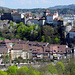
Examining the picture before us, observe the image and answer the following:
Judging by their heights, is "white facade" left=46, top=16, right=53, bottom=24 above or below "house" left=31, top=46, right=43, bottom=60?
above

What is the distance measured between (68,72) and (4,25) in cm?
3048

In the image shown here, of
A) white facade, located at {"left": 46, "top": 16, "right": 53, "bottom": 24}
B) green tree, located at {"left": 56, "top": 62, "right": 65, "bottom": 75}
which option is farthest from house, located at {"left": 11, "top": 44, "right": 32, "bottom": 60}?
white facade, located at {"left": 46, "top": 16, "right": 53, "bottom": 24}

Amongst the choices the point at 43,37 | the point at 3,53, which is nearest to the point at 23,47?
the point at 3,53

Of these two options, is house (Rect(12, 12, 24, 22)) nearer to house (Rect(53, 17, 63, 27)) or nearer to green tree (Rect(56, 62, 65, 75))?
house (Rect(53, 17, 63, 27))

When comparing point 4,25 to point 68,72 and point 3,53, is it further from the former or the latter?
point 68,72

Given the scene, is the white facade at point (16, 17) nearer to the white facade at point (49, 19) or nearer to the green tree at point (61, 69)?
the white facade at point (49, 19)

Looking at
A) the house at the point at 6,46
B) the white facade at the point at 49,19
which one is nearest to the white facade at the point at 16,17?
the white facade at the point at 49,19

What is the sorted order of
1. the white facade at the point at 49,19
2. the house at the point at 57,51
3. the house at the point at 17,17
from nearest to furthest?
the house at the point at 57,51 → the white facade at the point at 49,19 → the house at the point at 17,17

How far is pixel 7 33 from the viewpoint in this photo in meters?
52.4

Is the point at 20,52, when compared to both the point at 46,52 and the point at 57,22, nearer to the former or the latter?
the point at 46,52

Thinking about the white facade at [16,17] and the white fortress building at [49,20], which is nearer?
the white fortress building at [49,20]

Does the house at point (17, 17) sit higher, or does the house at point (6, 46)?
the house at point (17, 17)

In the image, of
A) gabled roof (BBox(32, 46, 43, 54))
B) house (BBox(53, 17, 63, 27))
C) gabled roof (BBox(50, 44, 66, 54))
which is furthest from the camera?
house (BBox(53, 17, 63, 27))

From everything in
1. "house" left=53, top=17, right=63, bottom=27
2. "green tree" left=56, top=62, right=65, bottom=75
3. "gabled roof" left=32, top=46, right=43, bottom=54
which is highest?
"house" left=53, top=17, right=63, bottom=27
